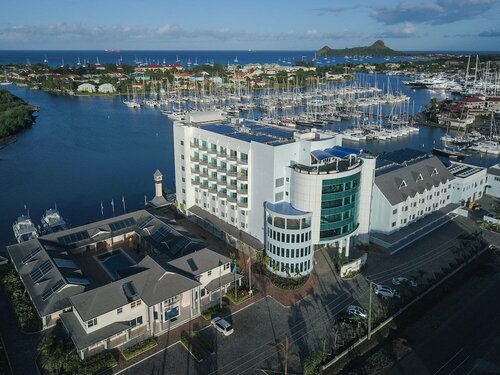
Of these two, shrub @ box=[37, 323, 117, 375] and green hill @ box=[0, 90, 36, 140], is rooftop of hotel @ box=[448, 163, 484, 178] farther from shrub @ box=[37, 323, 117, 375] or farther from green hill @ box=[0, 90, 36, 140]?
green hill @ box=[0, 90, 36, 140]

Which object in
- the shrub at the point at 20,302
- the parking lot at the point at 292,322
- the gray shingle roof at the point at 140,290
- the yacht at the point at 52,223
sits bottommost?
the parking lot at the point at 292,322

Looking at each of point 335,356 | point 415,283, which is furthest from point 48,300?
point 415,283

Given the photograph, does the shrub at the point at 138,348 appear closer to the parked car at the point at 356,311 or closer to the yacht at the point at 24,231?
the parked car at the point at 356,311

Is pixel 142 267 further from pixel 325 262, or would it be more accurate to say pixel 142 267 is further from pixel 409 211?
pixel 409 211

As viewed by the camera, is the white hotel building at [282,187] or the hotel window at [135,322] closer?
the hotel window at [135,322]

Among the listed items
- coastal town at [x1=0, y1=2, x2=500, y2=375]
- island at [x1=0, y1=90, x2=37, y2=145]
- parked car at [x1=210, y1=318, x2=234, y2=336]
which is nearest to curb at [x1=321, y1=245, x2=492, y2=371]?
coastal town at [x1=0, y1=2, x2=500, y2=375]

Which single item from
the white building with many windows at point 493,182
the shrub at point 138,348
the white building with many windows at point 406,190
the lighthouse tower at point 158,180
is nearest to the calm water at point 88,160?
the lighthouse tower at point 158,180

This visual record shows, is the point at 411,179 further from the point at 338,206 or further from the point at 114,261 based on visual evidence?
the point at 114,261
